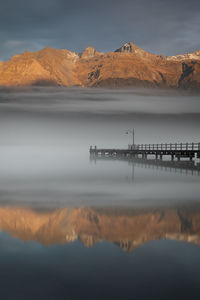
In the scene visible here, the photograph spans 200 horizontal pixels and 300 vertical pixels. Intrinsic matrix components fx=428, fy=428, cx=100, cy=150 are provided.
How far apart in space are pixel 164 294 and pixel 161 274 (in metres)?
1.44

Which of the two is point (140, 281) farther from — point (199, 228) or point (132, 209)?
point (132, 209)

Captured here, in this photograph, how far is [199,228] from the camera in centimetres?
1766

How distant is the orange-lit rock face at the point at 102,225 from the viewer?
53.0 feet

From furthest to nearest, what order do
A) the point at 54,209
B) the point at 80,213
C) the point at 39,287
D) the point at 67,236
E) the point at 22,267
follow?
1. the point at 54,209
2. the point at 80,213
3. the point at 67,236
4. the point at 22,267
5. the point at 39,287

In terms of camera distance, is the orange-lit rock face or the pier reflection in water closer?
the pier reflection in water

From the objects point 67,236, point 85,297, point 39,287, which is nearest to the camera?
point 85,297

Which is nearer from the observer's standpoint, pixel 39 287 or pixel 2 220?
pixel 39 287

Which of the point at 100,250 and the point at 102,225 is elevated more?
the point at 100,250

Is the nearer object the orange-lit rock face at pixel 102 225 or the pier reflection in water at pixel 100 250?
the pier reflection in water at pixel 100 250

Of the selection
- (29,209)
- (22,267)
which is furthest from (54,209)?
(22,267)

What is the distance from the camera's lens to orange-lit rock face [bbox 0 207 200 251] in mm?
16156

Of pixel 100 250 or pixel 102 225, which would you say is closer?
pixel 100 250

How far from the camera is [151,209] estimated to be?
2347 cm

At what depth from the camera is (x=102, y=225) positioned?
1883 cm
